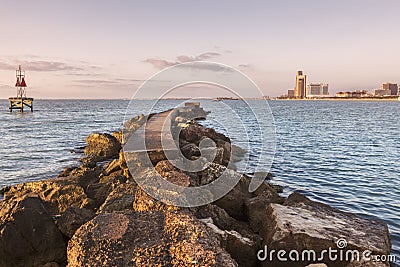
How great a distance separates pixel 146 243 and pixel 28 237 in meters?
2.63

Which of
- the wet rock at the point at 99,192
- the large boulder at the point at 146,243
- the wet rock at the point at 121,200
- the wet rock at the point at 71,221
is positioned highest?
the large boulder at the point at 146,243

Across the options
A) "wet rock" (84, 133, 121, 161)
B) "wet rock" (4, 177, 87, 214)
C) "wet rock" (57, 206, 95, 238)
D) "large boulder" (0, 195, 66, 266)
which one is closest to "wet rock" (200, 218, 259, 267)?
"wet rock" (57, 206, 95, 238)

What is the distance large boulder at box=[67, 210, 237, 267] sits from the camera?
318 centimetres

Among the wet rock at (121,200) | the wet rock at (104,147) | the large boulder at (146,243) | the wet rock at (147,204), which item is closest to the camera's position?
the large boulder at (146,243)

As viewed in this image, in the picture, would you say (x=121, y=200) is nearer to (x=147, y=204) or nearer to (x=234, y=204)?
(x=147, y=204)

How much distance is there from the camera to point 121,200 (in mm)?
5898

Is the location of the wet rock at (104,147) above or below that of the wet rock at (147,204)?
below

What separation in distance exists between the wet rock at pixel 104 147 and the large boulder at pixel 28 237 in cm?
983

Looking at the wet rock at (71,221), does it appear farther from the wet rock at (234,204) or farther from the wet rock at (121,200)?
the wet rock at (234,204)

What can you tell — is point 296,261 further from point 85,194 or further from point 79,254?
point 85,194

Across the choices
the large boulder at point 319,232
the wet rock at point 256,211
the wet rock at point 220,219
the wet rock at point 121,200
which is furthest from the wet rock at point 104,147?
the large boulder at point 319,232

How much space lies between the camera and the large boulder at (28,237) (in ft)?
15.4

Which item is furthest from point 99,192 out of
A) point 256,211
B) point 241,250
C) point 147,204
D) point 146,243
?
point 146,243

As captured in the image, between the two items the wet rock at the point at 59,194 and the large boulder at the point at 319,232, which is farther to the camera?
the wet rock at the point at 59,194
